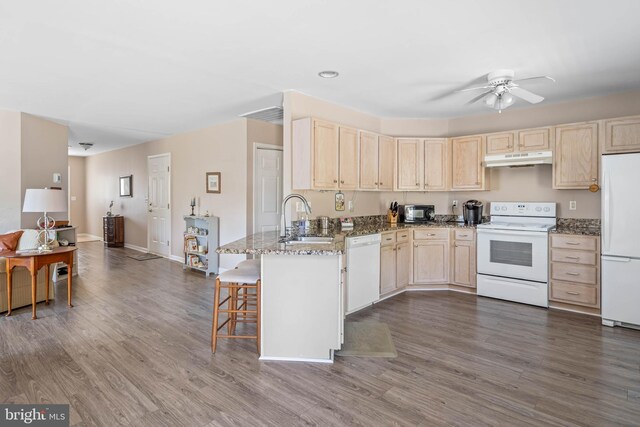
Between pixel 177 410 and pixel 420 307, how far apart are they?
2.79 meters

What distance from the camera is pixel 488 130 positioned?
4910 millimetres

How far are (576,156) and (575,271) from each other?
1299mm

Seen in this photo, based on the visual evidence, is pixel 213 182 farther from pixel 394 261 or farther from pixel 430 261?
pixel 430 261

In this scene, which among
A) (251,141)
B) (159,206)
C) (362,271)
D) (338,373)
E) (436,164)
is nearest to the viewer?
(338,373)

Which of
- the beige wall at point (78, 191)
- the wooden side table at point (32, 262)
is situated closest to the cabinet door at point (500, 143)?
the wooden side table at point (32, 262)

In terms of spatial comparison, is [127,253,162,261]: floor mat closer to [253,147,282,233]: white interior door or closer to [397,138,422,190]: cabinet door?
[253,147,282,233]: white interior door

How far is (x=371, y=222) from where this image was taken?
5004 mm

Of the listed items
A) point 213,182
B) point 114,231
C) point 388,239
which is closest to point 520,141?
point 388,239

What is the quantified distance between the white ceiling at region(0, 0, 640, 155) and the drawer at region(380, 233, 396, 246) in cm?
163

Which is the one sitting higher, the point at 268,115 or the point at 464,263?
the point at 268,115

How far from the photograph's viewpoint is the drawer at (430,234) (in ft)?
15.4

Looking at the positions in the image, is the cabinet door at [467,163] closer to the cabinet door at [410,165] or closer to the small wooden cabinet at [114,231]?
the cabinet door at [410,165]

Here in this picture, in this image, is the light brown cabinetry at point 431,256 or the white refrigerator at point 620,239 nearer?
the white refrigerator at point 620,239

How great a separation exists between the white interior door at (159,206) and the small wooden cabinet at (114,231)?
136cm
